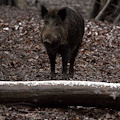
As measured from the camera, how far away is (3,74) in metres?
6.73

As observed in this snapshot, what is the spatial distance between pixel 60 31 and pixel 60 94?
5.04 ft

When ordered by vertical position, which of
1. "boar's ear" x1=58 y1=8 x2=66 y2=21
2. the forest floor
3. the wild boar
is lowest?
the forest floor

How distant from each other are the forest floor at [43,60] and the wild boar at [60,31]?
109 cm

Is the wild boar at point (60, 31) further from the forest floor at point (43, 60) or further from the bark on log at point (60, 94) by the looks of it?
the forest floor at point (43, 60)

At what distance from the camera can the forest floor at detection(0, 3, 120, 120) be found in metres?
4.60

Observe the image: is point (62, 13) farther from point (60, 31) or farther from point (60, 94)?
point (60, 94)

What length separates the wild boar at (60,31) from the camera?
5.21 meters

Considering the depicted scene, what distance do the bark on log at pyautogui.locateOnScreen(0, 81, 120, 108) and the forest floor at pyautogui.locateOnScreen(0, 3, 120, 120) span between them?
0.19 metres

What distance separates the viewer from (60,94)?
14.9 feet

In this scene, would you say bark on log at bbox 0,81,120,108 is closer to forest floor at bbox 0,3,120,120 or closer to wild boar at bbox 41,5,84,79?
forest floor at bbox 0,3,120,120

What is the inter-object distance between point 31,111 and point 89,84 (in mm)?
1145

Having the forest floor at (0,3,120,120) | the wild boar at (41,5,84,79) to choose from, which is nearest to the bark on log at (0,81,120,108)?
the forest floor at (0,3,120,120)

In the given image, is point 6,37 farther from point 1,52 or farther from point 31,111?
point 31,111

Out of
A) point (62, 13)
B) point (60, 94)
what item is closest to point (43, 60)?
point (62, 13)
